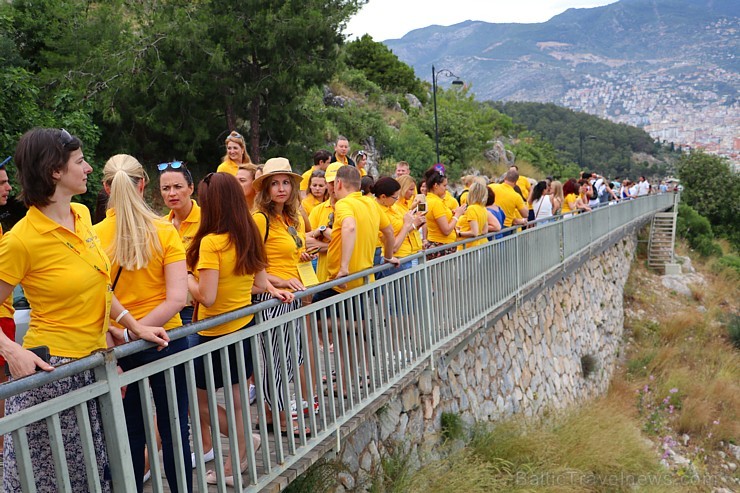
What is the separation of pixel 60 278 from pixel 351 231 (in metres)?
2.41

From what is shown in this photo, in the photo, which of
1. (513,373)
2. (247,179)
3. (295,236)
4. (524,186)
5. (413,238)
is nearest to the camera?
(295,236)

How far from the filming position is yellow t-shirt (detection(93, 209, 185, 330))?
9.44 feet

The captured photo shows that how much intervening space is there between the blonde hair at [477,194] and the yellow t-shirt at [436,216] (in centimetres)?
35

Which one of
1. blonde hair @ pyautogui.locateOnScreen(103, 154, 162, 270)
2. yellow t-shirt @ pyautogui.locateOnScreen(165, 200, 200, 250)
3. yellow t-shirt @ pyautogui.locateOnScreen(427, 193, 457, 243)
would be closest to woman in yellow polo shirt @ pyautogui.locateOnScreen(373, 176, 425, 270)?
yellow t-shirt @ pyautogui.locateOnScreen(427, 193, 457, 243)

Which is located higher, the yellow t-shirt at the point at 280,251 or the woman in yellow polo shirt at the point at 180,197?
the woman in yellow polo shirt at the point at 180,197

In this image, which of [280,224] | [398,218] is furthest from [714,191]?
[280,224]

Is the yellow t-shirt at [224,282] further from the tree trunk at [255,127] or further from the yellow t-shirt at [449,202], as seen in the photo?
the tree trunk at [255,127]

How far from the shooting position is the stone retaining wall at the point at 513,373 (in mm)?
5262

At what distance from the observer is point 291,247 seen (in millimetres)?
4105

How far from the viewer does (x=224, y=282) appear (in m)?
3.36

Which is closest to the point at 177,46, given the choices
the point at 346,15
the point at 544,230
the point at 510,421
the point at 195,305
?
the point at 346,15

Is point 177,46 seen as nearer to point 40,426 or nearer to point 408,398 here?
point 408,398

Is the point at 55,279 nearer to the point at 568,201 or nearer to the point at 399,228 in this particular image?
the point at 399,228

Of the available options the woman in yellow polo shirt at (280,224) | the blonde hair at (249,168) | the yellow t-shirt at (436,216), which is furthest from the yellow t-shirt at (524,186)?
the woman in yellow polo shirt at (280,224)
